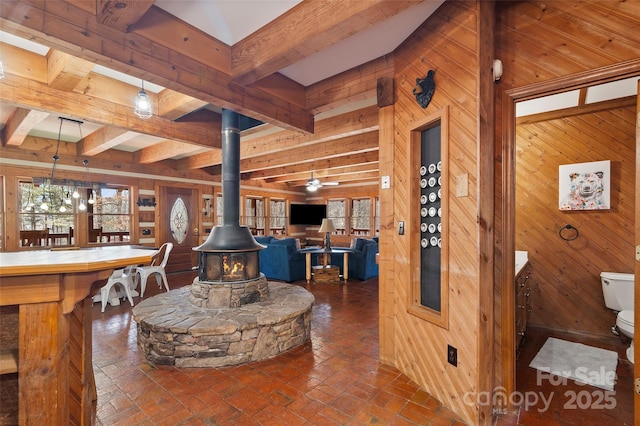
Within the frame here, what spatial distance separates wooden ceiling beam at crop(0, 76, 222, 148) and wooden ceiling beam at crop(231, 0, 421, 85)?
1.77 metres

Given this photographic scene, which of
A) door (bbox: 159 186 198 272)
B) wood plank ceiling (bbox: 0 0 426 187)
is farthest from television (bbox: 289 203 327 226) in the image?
wood plank ceiling (bbox: 0 0 426 187)

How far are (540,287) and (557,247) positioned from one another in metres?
0.51

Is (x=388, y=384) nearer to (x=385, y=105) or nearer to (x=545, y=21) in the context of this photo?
(x=385, y=105)

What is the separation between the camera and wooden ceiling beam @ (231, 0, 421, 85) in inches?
64.3

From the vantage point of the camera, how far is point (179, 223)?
7.00 metres

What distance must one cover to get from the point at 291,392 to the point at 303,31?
254 cm

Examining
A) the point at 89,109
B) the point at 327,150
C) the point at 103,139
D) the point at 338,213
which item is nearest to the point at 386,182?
the point at 327,150

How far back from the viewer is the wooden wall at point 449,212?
183 centimetres

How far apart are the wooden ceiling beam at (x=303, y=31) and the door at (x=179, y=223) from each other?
207 inches

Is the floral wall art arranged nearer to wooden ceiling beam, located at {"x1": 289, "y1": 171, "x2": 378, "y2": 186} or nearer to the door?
wooden ceiling beam, located at {"x1": 289, "y1": 171, "x2": 378, "y2": 186}

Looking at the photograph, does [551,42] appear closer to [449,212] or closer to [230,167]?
[449,212]

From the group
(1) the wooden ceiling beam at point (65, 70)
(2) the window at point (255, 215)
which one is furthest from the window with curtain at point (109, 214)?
(1) the wooden ceiling beam at point (65, 70)

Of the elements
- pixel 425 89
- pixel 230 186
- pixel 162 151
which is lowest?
pixel 230 186

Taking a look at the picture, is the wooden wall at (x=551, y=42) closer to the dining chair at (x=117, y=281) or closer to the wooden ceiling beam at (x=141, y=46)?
the wooden ceiling beam at (x=141, y=46)
